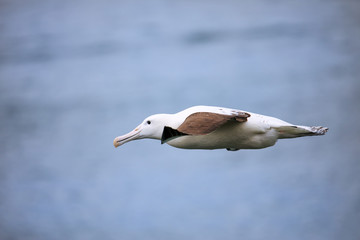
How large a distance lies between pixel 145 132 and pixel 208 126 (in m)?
1.37

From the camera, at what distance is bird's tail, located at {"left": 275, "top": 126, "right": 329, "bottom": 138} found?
5.40 metres

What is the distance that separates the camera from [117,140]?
5.91m

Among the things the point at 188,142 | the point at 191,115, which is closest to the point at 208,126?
the point at 191,115

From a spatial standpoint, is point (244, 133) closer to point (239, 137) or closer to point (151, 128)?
point (239, 137)

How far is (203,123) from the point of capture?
4.76 metres

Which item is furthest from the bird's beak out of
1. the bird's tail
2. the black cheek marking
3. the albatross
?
the bird's tail

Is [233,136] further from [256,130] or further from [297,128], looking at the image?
[297,128]

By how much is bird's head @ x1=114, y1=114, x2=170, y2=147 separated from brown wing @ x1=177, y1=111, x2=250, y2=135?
886mm

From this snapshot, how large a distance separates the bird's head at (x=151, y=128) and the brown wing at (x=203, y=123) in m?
0.89

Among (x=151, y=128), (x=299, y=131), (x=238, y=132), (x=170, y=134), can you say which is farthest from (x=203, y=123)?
(x=299, y=131)

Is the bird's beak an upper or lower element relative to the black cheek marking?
upper

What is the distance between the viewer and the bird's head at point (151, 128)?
577cm

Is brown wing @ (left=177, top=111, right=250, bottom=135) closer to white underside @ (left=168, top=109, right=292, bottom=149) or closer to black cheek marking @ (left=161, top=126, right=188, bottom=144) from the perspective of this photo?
black cheek marking @ (left=161, top=126, right=188, bottom=144)

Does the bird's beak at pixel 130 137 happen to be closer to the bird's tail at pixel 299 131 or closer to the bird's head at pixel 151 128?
the bird's head at pixel 151 128
